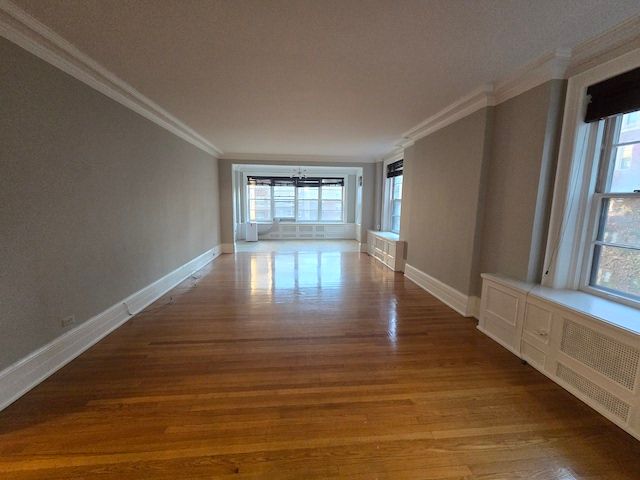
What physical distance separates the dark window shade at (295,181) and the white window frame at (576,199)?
Answer: 26.1 ft

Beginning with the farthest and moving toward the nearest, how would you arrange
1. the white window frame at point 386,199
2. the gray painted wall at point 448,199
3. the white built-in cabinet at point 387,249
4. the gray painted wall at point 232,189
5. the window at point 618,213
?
the gray painted wall at point 232,189 → the white window frame at point 386,199 → the white built-in cabinet at point 387,249 → the gray painted wall at point 448,199 → the window at point 618,213

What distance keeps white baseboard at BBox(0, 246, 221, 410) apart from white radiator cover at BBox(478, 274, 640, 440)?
387 cm

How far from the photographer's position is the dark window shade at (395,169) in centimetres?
597

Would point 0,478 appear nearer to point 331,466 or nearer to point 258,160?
point 331,466

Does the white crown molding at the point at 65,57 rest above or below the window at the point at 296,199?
above

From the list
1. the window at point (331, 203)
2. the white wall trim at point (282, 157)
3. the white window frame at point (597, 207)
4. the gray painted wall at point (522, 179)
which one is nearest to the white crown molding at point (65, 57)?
the white wall trim at point (282, 157)

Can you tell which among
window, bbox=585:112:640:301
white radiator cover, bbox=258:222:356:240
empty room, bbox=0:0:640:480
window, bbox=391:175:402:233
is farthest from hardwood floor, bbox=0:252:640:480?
white radiator cover, bbox=258:222:356:240

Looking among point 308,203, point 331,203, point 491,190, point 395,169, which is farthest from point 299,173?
point 491,190

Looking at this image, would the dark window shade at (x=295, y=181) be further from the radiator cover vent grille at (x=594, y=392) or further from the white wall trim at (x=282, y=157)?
the radiator cover vent grille at (x=594, y=392)

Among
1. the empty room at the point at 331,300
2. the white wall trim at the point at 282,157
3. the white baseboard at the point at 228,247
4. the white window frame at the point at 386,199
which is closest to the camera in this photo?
the empty room at the point at 331,300

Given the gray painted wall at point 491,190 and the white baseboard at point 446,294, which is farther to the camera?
the white baseboard at point 446,294

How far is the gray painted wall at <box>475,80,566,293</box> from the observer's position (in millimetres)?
2398

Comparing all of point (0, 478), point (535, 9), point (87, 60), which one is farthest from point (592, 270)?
point (87, 60)

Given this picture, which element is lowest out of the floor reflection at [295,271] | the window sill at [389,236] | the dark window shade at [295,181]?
the floor reflection at [295,271]
